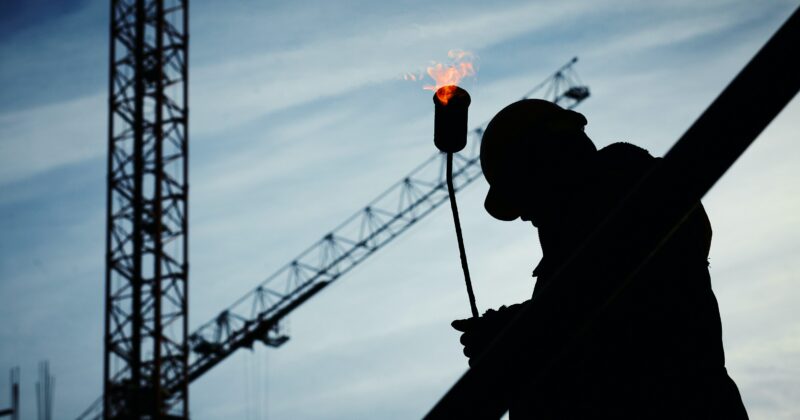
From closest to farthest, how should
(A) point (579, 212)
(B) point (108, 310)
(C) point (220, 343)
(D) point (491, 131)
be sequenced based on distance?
(A) point (579, 212) < (D) point (491, 131) < (B) point (108, 310) < (C) point (220, 343)

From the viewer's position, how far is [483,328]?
1.68 m

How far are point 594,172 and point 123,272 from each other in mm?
26318

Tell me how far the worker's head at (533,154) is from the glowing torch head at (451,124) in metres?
0.43

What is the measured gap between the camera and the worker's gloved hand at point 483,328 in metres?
1.66

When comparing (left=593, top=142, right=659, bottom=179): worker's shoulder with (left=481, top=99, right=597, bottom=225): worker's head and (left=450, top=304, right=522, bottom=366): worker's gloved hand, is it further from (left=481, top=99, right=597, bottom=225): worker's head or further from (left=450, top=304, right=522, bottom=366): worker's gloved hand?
(left=450, top=304, right=522, bottom=366): worker's gloved hand

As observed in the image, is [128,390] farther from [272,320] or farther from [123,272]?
[272,320]

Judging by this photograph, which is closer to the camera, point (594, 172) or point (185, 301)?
point (594, 172)

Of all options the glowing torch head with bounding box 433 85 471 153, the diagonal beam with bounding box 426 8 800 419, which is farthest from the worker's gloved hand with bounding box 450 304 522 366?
the diagonal beam with bounding box 426 8 800 419

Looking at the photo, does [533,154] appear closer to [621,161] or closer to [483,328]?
[621,161]

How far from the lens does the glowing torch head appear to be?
1731 millimetres

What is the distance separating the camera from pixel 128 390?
26.5 metres

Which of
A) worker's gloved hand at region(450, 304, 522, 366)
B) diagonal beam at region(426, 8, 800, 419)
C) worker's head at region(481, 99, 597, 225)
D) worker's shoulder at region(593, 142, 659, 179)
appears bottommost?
diagonal beam at region(426, 8, 800, 419)

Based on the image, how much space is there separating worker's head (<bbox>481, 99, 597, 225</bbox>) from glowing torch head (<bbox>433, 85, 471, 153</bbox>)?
0.43m

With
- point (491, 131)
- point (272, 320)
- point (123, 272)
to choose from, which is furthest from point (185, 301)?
point (491, 131)
